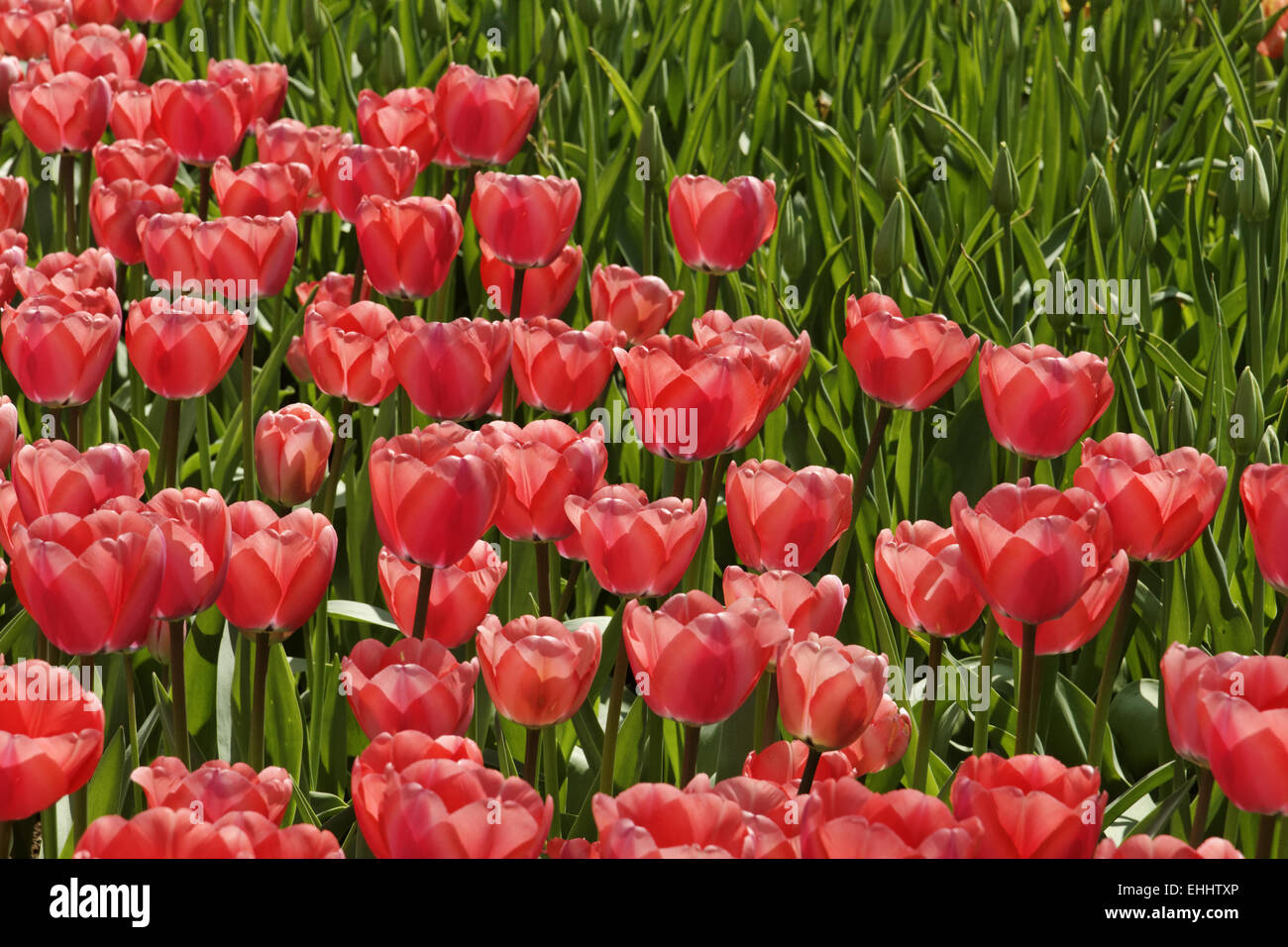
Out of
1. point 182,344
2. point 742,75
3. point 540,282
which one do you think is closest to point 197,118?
point 540,282

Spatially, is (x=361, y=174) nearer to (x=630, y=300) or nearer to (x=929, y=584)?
(x=630, y=300)

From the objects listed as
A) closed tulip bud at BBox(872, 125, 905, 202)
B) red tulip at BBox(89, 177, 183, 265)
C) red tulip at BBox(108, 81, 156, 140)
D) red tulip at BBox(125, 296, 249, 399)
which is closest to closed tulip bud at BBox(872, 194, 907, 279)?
closed tulip bud at BBox(872, 125, 905, 202)

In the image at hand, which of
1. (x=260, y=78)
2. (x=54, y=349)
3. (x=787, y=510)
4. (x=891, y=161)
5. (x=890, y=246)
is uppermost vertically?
(x=260, y=78)

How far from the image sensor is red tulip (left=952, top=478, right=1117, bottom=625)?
1.34 meters

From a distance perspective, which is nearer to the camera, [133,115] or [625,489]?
[625,489]

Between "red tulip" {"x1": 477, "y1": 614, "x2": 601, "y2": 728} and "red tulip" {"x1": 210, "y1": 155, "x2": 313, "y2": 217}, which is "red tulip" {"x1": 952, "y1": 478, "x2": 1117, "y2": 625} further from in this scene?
"red tulip" {"x1": 210, "y1": 155, "x2": 313, "y2": 217}

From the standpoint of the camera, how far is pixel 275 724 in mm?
1679

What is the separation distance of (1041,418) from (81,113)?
5.91 ft

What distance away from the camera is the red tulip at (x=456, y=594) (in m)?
1.53

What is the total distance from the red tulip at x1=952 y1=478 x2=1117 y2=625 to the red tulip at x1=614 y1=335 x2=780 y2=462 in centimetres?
33

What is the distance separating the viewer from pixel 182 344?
1.84 meters

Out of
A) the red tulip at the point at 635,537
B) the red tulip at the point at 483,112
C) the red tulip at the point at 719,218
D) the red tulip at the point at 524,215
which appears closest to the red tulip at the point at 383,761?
the red tulip at the point at 635,537

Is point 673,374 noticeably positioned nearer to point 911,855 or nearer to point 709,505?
point 709,505

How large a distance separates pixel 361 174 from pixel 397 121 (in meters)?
0.27
